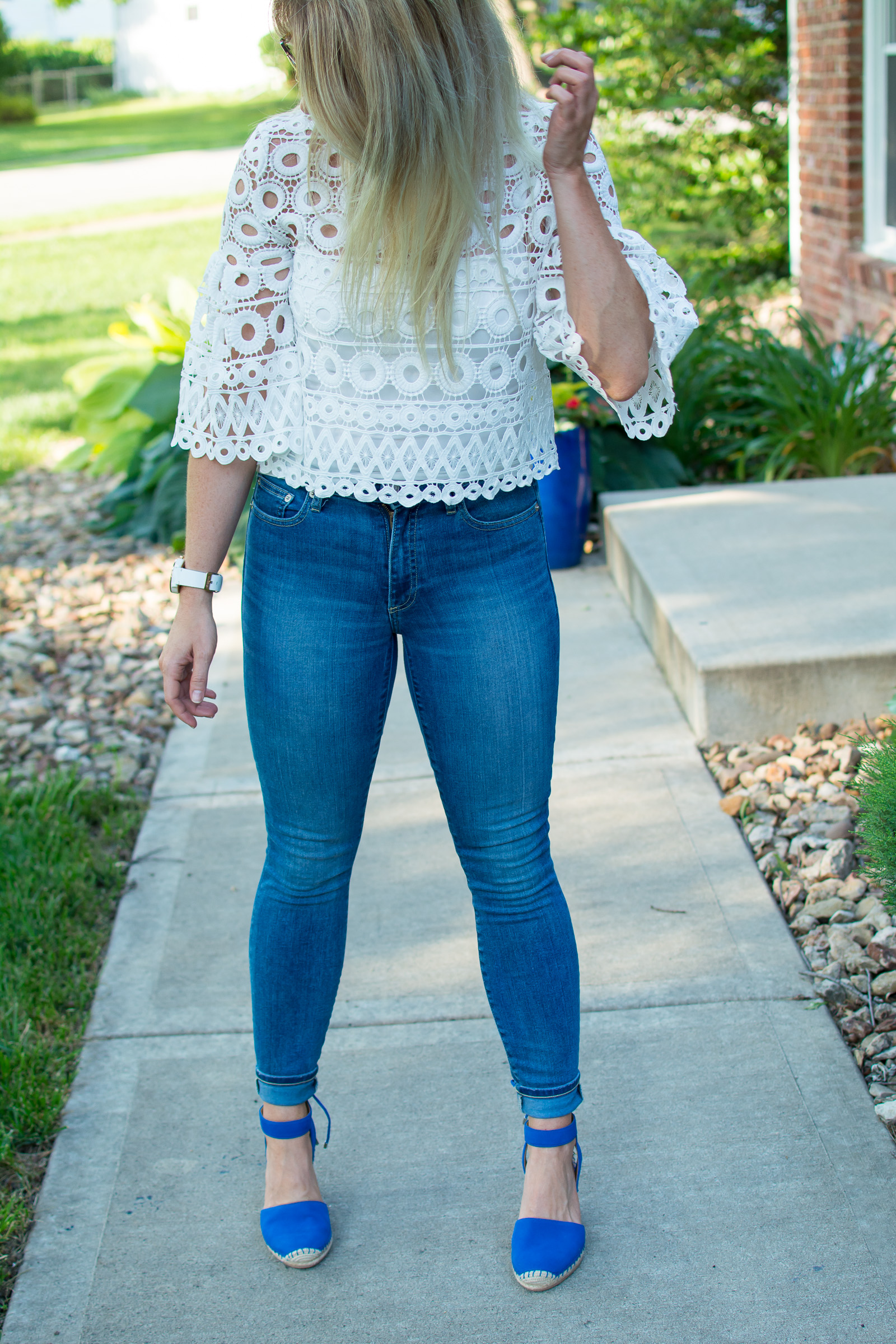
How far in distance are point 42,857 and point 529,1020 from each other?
5.34ft

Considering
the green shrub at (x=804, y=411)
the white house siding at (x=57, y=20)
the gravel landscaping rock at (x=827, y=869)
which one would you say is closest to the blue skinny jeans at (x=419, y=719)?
the gravel landscaping rock at (x=827, y=869)

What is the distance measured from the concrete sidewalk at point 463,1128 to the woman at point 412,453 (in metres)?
0.12

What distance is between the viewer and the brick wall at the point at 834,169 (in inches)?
254

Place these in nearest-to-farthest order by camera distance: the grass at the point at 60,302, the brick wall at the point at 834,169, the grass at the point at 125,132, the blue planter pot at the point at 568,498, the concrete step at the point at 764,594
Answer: the concrete step at the point at 764,594, the blue planter pot at the point at 568,498, the brick wall at the point at 834,169, the grass at the point at 60,302, the grass at the point at 125,132

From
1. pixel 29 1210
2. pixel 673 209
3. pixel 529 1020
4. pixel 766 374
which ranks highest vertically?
pixel 673 209

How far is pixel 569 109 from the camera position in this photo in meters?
1.51

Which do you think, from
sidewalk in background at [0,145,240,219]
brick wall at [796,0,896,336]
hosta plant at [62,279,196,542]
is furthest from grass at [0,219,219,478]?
brick wall at [796,0,896,336]

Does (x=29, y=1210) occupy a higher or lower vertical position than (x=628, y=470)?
lower

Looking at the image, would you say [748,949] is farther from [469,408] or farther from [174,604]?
[174,604]

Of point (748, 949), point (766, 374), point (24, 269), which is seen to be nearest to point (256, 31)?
point (24, 269)

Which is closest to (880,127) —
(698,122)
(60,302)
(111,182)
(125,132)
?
(698,122)

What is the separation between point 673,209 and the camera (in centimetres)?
882

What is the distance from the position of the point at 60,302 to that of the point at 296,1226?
11.4 meters

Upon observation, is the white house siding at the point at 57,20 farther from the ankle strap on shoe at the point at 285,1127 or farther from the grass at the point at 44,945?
the ankle strap on shoe at the point at 285,1127
